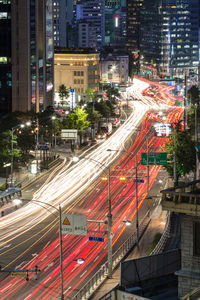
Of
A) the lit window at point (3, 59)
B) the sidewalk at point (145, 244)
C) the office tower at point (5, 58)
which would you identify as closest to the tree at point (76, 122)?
the office tower at point (5, 58)

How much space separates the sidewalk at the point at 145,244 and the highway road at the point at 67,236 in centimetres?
232

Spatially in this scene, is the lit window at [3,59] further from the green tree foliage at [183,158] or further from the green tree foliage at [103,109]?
the green tree foliage at [183,158]

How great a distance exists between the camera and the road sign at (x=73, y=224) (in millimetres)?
45600

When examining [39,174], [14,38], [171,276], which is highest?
[14,38]

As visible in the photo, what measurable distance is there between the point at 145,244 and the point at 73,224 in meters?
16.2

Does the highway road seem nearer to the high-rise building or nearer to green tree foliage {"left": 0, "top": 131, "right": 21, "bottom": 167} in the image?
green tree foliage {"left": 0, "top": 131, "right": 21, "bottom": 167}

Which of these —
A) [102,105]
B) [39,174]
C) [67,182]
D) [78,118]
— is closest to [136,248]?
[67,182]

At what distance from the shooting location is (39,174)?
328 feet

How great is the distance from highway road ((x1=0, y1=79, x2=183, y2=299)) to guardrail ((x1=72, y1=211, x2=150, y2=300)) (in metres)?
1.19

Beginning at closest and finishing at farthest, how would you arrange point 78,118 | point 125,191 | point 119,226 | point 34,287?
1. point 34,287
2. point 119,226
3. point 125,191
4. point 78,118

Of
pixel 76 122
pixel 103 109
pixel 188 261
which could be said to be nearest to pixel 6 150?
pixel 76 122

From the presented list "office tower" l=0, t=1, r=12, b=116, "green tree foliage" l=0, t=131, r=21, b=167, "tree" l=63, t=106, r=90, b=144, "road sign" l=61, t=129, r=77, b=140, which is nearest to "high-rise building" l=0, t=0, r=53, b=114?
"office tower" l=0, t=1, r=12, b=116

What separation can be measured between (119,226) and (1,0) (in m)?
84.6

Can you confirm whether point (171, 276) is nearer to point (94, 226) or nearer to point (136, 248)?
point (136, 248)
